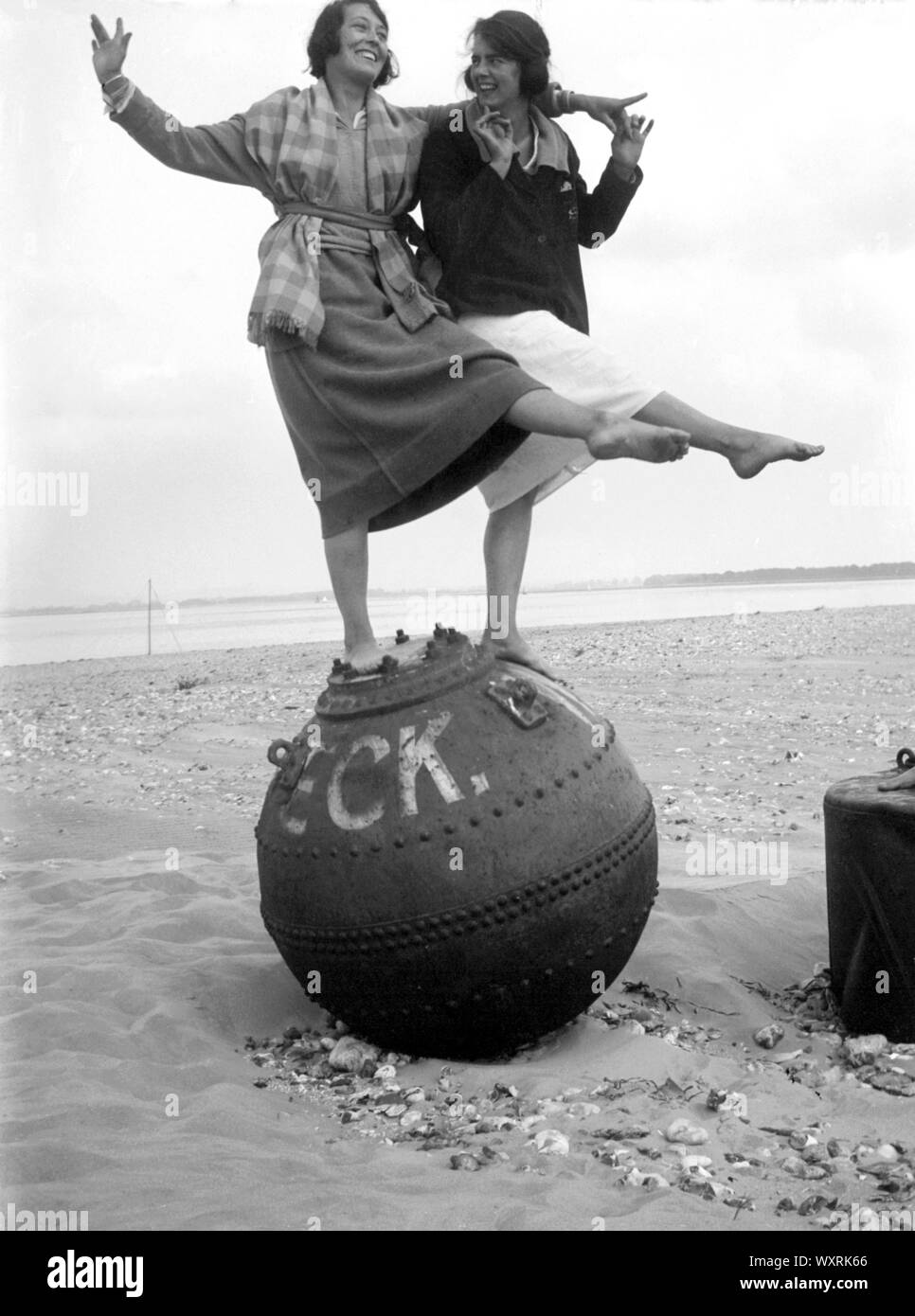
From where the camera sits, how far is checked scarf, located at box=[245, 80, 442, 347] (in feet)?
13.1

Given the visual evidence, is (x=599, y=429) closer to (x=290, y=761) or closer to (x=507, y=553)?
(x=507, y=553)

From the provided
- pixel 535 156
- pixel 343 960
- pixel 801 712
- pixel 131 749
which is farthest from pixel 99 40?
pixel 801 712

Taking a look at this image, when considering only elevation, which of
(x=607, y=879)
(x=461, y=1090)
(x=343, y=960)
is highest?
(x=607, y=879)

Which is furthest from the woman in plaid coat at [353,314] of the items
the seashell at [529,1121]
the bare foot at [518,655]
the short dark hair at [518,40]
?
the seashell at [529,1121]

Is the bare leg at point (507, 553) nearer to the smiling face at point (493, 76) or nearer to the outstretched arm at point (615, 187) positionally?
the outstretched arm at point (615, 187)

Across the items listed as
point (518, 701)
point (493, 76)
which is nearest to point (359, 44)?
point (493, 76)

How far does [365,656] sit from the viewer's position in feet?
13.2

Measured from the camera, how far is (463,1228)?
2.81 m

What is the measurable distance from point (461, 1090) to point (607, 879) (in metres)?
0.69

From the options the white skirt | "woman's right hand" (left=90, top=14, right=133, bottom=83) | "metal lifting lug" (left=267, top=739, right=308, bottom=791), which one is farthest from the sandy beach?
"woman's right hand" (left=90, top=14, right=133, bottom=83)
